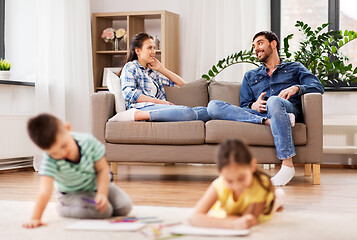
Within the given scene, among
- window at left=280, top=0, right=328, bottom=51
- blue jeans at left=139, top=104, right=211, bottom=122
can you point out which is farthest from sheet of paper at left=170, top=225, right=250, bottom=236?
window at left=280, top=0, right=328, bottom=51

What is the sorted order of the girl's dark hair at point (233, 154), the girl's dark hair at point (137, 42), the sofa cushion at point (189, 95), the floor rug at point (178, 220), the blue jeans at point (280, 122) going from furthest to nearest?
the sofa cushion at point (189, 95) < the girl's dark hair at point (137, 42) < the blue jeans at point (280, 122) < the floor rug at point (178, 220) < the girl's dark hair at point (233, 154)

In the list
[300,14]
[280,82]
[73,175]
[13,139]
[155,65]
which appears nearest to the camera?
[73,175]

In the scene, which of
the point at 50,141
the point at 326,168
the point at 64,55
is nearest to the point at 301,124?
the point at 326,168

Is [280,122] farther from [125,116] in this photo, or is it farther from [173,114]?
[125,116]

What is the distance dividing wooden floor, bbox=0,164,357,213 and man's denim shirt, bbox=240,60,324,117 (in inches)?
23.7

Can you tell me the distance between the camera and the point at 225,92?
3898 millimetres

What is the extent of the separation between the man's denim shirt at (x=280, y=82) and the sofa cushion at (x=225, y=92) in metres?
0.15

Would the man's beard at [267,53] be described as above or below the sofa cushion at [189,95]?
above

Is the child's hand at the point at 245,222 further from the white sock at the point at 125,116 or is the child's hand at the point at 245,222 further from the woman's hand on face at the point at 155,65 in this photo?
the woman's hand on face at the point at 155,65

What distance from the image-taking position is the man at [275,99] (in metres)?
3.18

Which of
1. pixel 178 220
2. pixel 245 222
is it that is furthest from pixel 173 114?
pixel 245 222

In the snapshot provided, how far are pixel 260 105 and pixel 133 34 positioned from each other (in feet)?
6.63

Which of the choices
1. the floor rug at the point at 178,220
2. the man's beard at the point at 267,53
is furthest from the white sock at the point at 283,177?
the floor rug at the point at 178,220

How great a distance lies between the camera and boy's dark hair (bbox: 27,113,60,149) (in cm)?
167
